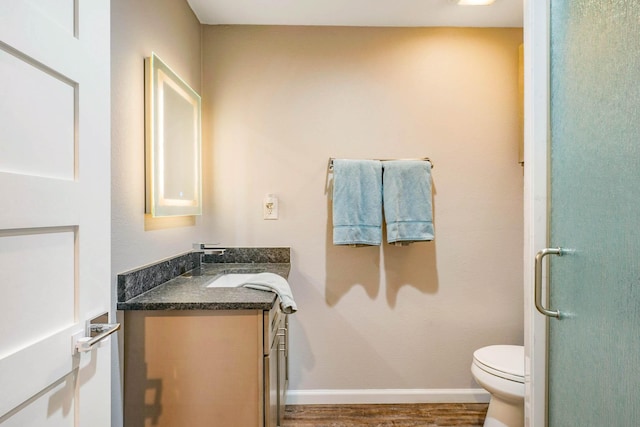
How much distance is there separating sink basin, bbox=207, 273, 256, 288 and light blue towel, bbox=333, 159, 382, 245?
1.84ft

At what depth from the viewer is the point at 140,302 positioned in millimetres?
1405

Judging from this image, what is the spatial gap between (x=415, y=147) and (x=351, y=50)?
73cm

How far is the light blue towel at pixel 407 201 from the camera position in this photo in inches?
86.8

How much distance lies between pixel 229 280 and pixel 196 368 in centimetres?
60

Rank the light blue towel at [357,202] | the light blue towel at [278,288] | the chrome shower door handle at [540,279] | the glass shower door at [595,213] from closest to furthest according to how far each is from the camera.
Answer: the glass shower door at [595,213]
the chrome shower door handle at [540,279]
the light blue towel at [278,288]
the light blue towel at [357,202]

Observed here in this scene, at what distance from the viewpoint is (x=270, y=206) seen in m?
2.35

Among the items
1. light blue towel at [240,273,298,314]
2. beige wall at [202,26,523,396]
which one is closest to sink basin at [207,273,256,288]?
light blue towel at [240,273,298,314]

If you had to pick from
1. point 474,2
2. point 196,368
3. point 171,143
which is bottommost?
point 196,368

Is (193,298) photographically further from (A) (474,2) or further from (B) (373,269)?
(A) (474,2)

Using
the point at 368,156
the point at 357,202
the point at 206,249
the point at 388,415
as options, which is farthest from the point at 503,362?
the point at 206,249

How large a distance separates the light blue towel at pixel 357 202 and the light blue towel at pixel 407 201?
2.3 inches

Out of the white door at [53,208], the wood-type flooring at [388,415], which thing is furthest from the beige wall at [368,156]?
the white door at [53,208]

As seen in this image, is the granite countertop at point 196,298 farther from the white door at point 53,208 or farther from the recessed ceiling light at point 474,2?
the recessed ceiling light at point 474,2

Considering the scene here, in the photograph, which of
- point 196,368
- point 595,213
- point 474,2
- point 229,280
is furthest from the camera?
point 474,2
